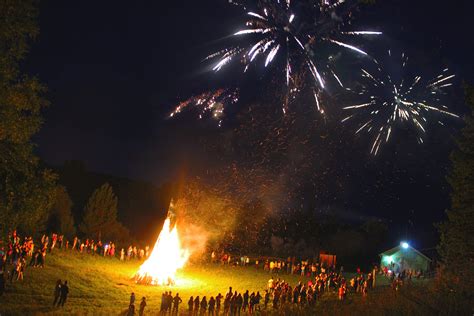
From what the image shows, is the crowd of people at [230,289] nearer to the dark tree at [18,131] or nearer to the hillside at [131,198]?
the dark tree at [18,131]

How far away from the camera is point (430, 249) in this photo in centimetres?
5719

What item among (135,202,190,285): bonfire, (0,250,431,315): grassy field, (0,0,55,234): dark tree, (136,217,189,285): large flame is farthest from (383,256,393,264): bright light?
(0,0,55,234): dark tree

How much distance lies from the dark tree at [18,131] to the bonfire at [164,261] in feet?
58.7

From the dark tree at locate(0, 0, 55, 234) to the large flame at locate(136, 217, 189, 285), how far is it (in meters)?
17.9

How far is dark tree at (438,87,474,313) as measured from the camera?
24797 millimetres

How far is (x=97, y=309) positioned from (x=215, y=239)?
29393 mm

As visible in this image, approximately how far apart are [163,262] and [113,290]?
5.76m

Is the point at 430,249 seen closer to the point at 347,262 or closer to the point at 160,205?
the point at 347,262

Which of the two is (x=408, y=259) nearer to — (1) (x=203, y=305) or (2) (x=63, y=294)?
(1) (x=203, y=305)

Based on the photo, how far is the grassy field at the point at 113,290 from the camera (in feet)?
62.8

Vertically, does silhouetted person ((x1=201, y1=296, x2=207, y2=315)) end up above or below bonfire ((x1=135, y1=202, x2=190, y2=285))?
below

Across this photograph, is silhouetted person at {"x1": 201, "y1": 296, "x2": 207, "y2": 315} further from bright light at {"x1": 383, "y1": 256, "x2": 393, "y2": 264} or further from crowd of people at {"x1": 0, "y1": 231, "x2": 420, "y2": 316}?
bright light at {"x1": 383, "y1": 256, "x2": 393, "y2": 264}

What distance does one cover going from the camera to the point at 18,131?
1144 centimetres

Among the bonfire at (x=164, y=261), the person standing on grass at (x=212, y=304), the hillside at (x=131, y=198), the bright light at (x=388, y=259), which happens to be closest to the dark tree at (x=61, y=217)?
the bonfire at (x=164, y=261)
